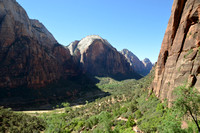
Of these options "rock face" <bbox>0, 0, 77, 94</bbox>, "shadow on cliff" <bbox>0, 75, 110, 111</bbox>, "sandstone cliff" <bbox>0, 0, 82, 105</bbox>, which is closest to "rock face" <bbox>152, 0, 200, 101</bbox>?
"shadow on cliff" <bbox>0, 75, 110, 111</bbox>

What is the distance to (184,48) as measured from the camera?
70.1ft

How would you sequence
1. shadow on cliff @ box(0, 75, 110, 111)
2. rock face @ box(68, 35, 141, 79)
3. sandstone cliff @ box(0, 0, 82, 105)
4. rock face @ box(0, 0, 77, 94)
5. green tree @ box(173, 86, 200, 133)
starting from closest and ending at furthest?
green tree @ box(173, 86, 200, 133) → shadow on cliff @ box(0, 75, 110, 111) → sandstone cliff @ box(0, 0, 82, 105) → rock face @ box(0, 0, 77, 94) → rock face @ box(68, 35, 141, 79)

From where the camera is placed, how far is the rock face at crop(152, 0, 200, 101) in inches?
711

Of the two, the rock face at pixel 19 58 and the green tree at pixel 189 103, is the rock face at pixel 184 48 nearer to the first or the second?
the green tree at pixel 189 103

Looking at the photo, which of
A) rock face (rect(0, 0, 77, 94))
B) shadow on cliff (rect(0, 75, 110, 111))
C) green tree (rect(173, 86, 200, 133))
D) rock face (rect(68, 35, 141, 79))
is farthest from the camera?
rock face (rect(68, 35, 141, 79))

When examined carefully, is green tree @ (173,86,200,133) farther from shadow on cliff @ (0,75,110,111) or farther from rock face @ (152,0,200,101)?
shadow on cliff @ (0,75,110,111)

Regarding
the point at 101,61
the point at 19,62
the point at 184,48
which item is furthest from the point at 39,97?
the point at 101,61

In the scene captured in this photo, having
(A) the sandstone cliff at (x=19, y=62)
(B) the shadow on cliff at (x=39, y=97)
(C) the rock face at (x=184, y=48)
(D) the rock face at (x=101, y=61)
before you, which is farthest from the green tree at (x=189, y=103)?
(D) the rock face at (x=101, y=61)

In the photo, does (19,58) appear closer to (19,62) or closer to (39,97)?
(19,62)

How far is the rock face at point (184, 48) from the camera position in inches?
711

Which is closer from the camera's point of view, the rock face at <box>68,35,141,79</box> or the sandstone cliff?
the sandstone cliff

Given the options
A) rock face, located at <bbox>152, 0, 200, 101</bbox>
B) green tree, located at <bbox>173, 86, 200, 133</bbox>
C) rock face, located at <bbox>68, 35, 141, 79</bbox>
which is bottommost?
green tree, located at <bbox>173, 86, 200, 133</bbox>

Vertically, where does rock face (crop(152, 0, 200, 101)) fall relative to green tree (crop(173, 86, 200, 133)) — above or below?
above

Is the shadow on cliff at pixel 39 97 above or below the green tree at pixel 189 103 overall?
below
